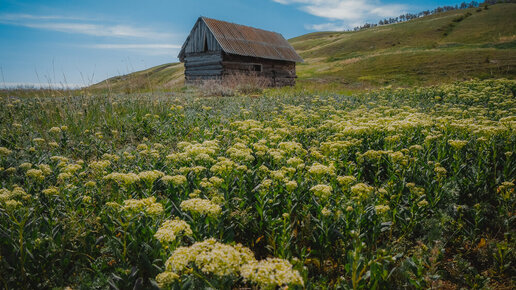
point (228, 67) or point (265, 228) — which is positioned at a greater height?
point (228, 67)

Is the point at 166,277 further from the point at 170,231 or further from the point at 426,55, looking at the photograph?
the point at 426,55

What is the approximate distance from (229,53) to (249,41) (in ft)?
14.5

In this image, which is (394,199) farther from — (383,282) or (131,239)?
(131,239)

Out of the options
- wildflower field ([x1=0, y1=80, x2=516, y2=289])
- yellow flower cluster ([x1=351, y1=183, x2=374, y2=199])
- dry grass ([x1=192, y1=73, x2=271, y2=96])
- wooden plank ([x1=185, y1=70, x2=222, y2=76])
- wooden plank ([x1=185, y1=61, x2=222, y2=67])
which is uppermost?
wooden plank ([x1=185, y1=61, x2=222, y2=67])

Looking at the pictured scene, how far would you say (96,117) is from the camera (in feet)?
26.9

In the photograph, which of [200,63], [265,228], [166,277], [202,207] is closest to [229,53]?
[200,63]

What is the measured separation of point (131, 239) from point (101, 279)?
1.35ft

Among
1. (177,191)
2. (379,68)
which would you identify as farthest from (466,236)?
(379,68)

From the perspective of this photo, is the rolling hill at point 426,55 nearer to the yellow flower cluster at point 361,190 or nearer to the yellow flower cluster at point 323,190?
the yellow flower cluster at point 323,190

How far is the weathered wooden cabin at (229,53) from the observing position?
22.0m

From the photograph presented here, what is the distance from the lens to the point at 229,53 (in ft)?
70.2

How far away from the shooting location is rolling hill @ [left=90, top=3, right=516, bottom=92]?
97.5 feet

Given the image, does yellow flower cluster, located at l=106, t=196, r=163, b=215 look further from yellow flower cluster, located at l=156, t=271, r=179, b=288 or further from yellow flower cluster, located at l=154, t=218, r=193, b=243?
yellow flower cluster, located at l=156, t=271, r=179, b=288

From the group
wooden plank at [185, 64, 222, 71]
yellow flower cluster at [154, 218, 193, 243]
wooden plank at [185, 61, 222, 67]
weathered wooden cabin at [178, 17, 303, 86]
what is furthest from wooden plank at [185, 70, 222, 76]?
yellow flower cluster at [154, 218, 193, 243]
